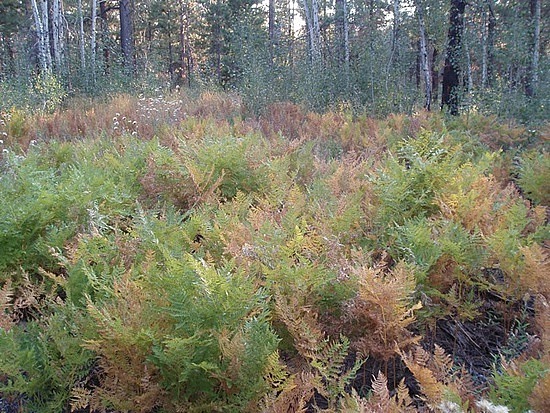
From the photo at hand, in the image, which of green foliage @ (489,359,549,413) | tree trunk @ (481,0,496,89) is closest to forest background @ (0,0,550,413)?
green foliage @ (489,359,549,413)

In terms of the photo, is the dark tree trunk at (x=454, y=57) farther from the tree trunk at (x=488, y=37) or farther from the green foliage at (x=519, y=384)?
the green foliage at (x=519, y=384)

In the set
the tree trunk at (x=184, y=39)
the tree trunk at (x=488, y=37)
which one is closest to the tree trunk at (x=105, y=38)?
the tree trunk at (x=184, y=39)

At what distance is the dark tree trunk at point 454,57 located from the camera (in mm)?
9820

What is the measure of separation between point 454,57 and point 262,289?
366 inches

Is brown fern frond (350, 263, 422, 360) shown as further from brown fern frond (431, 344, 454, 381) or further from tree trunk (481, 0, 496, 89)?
tree trunk (481, 0, 496, 89)

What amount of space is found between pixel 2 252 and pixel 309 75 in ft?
27.2

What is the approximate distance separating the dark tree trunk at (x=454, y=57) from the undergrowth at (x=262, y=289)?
5.73m

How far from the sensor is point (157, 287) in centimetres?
225

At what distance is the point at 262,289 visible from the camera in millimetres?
2295

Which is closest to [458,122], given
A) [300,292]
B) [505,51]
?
[505,51]

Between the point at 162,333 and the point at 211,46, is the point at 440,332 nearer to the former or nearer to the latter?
the point at 162,333

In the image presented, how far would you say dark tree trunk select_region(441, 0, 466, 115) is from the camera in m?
9.82

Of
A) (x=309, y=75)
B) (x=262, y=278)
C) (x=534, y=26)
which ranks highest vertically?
(x=534, y=26)

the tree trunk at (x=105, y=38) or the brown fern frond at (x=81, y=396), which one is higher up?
the tree trunk at (x=105, y=38)
